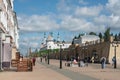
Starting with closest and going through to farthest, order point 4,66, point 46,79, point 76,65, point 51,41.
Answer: point 46,79, point 4,66, point 76,65, point 51,41

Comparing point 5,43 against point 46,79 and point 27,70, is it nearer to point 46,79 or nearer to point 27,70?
point 27,70

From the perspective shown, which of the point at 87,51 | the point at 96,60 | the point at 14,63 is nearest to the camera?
the point at 14,63

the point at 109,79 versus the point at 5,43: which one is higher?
the point at 5,43

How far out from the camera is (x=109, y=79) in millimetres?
25250

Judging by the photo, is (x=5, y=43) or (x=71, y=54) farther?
(x=71, y=54)

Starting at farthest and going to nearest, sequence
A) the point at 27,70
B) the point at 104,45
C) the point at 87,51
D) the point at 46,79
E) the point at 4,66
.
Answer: the point at 87,51 < the point at 104,45 < the point at 4,66 < the point at 27,70 < the point at 46,79

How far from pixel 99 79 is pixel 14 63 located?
2608 centimetres

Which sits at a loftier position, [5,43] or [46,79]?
[5,43]

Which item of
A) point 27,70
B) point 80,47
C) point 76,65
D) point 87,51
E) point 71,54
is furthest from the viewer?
point 71,54

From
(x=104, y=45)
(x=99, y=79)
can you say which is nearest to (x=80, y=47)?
(x=104, y=45)

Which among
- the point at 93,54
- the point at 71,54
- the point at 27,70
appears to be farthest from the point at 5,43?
the point at 71,54

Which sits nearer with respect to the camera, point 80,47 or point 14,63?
point 14,63

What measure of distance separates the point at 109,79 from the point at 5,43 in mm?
21078

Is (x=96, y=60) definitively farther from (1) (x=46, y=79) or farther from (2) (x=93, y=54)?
(1) (x=46, y=79)
